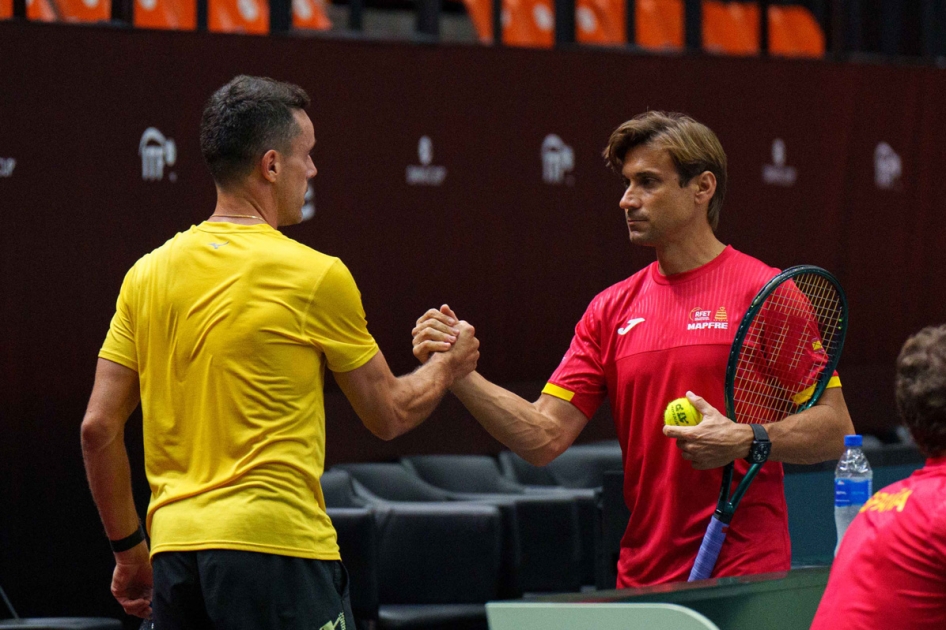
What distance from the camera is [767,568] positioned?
2.73 metres

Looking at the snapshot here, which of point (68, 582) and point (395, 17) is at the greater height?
point (395, 17)

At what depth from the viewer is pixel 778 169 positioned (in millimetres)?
7332

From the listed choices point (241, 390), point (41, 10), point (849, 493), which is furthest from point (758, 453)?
point (41, 10)

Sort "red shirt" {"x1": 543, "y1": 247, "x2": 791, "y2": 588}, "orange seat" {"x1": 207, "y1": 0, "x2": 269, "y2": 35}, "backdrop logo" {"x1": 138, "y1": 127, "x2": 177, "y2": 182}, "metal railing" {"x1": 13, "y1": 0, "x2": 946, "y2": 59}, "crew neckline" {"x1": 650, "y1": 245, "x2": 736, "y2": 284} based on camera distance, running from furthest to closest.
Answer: "orange seat" {"x1": 207, "y1": 0, "x2": 269, "y2": 35} → "metal railing" {"x1": 13, "y1": 0, "x2": 946, "y2": 59} → "backdrop logo" {"x1": 138, "y1": 127, "x2": 177, "y2": 182} → "crew neckline" {"x1": 650, "y1": 245, "x2": 736, "y2": 284} → "red shirt" {"x1": 543, "y1": 247, "x2": 791, "y2": 588}

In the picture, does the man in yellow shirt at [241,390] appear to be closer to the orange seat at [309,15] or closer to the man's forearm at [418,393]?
the man's forearm at [418,393]

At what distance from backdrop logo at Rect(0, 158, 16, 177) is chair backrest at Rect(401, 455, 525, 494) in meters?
1.91

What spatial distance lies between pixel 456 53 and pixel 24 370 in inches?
92.0

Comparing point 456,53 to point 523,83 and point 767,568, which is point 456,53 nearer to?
point 523,83

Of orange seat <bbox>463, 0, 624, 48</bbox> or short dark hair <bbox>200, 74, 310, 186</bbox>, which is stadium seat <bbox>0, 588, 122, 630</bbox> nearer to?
short dark hair <bbox>200, 74, 310, 186</bbox>

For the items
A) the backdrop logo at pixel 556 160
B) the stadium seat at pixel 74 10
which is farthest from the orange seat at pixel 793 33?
the stadium seat at pixel 74 10

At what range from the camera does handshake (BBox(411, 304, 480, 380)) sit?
2.94 metres

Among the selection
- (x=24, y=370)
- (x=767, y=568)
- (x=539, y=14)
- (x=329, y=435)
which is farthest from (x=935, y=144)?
(x=767, y=568)

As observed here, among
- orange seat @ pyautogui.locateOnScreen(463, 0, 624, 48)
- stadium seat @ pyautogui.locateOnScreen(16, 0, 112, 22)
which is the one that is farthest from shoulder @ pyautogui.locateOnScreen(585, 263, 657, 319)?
orange seat @ pyautogui.locateOnScreen(463, 0, 624, 48)

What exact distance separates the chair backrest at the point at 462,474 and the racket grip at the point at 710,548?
3.19 meters
